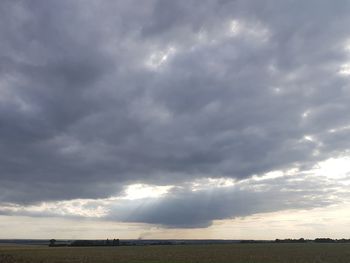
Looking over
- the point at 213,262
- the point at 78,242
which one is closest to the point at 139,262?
the point at 213,262

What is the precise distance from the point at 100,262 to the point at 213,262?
13217 millimetres

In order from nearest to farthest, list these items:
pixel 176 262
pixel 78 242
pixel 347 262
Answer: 1. pixel 347 262
2. pixel 176 262
3. pixel 78 242

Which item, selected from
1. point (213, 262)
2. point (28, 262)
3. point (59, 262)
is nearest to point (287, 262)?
point (213, 262)

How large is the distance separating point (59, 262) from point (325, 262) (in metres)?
29.9

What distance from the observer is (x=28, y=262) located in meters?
50.8

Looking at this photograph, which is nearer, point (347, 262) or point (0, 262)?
point (347, 262)

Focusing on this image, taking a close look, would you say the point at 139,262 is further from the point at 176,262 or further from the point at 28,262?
the point at 28,262

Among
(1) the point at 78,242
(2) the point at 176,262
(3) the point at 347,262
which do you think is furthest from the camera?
(1) the point at 78,242

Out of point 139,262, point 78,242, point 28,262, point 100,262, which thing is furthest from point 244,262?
point 78,242

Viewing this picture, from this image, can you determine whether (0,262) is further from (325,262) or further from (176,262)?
(325,262)

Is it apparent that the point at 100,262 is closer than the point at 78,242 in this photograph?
Yes

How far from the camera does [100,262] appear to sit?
4978cm

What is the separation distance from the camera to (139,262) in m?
49.2

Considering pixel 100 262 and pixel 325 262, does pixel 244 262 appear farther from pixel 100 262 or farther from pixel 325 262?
pixel 100 262
